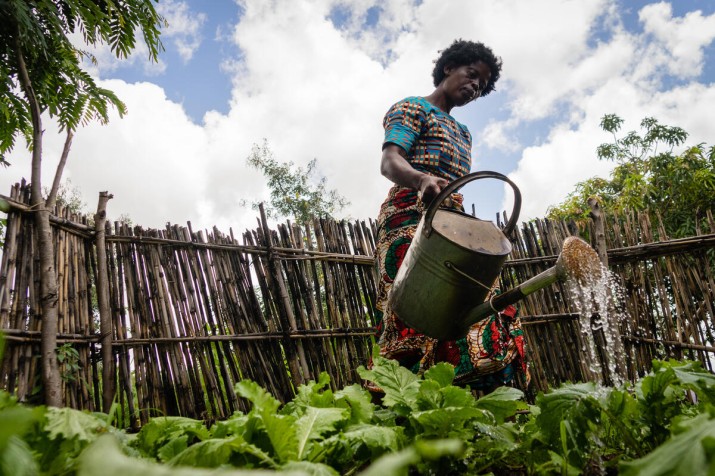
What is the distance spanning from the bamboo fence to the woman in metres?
1.19

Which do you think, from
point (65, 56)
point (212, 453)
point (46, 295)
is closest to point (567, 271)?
point (212, 453)

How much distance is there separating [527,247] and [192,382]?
2927mm

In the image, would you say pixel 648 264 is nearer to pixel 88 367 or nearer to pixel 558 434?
pixel 558 434

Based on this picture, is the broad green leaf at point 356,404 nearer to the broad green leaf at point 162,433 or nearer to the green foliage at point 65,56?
the broad green leaf at point 162,433

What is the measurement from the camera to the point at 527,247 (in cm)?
401

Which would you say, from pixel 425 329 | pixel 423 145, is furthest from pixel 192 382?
pixel 423 145

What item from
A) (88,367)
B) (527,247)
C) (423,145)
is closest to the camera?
(423,145)

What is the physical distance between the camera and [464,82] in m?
2.49

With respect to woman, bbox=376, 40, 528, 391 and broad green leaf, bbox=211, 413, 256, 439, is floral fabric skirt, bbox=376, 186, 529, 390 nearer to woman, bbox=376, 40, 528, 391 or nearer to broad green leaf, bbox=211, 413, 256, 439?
woman, bbox=376, 40, 528, 391

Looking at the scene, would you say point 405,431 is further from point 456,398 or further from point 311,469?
point 311,469

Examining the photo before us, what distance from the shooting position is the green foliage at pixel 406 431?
2.21 ft

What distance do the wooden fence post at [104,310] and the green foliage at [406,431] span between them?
1.91 meters

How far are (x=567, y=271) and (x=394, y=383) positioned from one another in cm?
77

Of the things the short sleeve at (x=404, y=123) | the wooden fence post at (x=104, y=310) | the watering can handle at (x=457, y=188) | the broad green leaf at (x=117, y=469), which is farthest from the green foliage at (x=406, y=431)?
the wooden fence post at (x=104, y=310)
